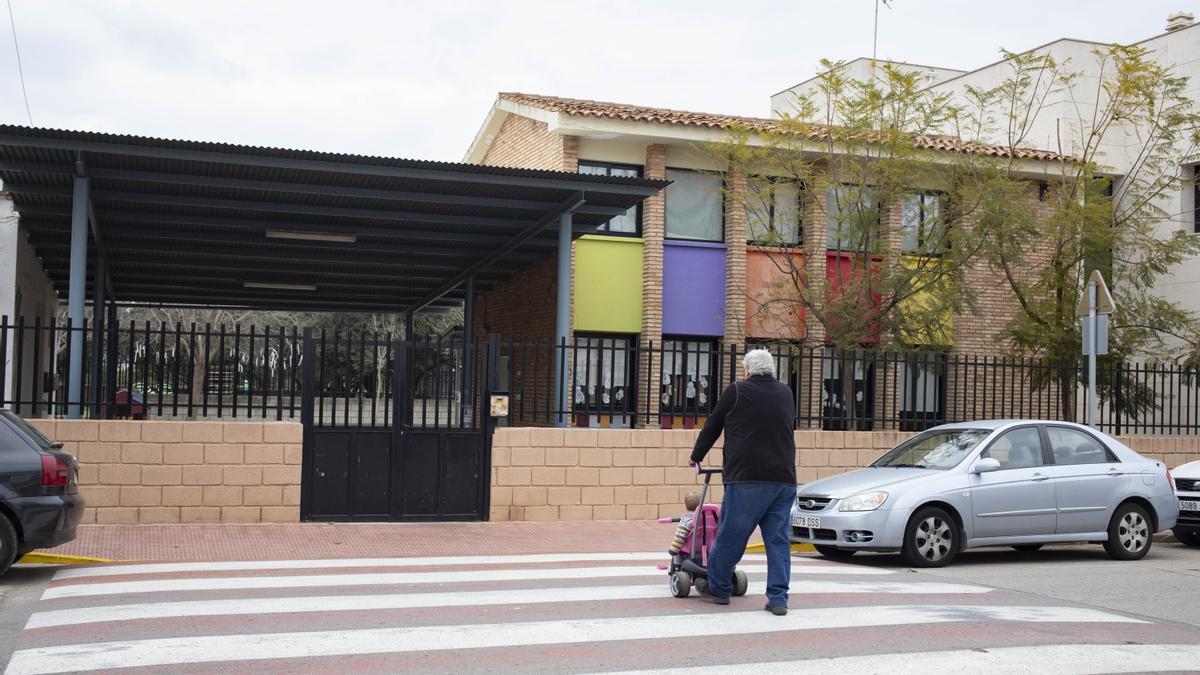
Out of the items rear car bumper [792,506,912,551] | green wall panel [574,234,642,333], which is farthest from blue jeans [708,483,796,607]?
green wall panel [574,234,642,333]

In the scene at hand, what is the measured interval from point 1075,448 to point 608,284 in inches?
434

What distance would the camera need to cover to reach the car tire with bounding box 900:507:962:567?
11.4 meters

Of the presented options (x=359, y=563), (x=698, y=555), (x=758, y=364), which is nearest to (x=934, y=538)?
(x=698, y=555)

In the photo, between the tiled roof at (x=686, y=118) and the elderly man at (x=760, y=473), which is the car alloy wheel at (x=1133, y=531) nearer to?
the elderly man at (x=760, y=473)

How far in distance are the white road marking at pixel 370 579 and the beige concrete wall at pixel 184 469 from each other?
355 centimetres

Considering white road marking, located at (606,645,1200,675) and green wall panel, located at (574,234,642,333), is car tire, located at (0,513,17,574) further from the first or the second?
green wall panel, located at (574,234,642,333)

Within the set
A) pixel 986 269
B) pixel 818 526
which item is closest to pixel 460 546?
pixel 818 526

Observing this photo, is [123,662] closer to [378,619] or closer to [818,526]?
[378,619]

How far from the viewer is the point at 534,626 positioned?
772cm

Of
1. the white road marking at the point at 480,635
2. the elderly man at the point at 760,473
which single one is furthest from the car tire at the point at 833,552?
the elderly man at the point at 760,473

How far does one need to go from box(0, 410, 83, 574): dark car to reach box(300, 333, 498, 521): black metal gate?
389cm

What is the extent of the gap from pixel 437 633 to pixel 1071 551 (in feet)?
28.3

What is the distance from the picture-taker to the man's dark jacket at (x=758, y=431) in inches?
319

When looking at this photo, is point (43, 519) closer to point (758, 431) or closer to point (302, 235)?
point (758, 431)
